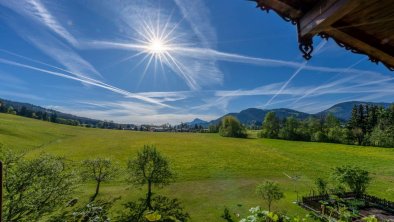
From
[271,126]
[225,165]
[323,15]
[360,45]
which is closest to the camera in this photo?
[323,15]

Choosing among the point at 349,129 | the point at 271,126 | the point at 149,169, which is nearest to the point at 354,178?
Answer: the point at 149,169

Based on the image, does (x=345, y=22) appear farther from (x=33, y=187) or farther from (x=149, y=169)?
(x=149, y=169)

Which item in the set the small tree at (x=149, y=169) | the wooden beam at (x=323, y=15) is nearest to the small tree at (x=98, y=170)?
the small tree at (x=149, y=169)

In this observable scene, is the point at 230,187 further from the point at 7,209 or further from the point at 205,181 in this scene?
the point at 7,209

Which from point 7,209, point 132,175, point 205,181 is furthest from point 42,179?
point 205,181

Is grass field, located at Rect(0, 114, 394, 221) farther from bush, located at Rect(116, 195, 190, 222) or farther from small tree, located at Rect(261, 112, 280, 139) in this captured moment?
small tree, located at Rect(261, 112, 280, 139)

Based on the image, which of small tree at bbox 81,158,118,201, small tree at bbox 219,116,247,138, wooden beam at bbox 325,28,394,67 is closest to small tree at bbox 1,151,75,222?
small tree at bbox 81,158,118,201

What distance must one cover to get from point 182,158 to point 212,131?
293 feet

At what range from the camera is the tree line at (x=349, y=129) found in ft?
309

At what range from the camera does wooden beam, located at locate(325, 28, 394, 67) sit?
9.75ft

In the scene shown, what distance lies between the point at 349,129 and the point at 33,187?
358 feet

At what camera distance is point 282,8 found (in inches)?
114

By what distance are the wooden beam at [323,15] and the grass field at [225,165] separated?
3218 centimetres

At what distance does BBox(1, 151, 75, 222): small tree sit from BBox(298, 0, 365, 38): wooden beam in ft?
95.5
